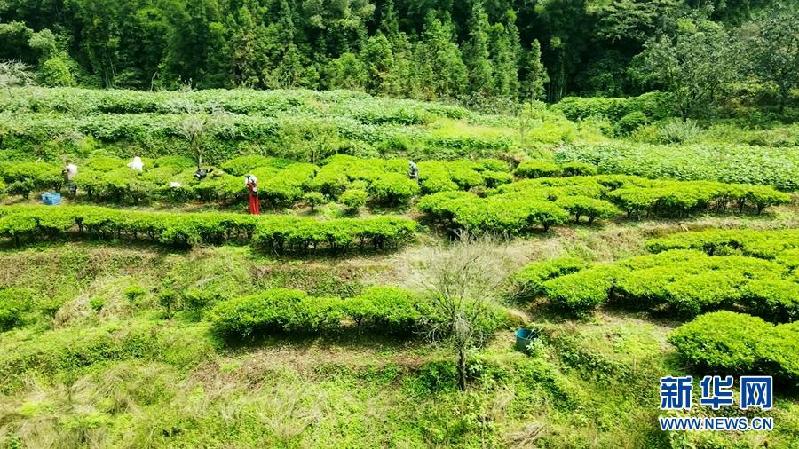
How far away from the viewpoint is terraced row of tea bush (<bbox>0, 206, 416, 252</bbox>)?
16.6 metres

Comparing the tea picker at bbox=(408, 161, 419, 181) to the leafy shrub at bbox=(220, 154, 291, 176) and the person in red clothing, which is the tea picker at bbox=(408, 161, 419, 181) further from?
the person in red clothing

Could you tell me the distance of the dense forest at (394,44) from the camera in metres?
38.4

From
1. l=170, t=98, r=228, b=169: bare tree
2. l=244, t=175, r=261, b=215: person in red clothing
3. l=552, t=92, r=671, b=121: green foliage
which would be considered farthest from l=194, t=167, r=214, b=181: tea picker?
l=552, t=92, r=671, b=121: green foliage

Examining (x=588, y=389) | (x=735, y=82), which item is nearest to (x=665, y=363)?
(x=588, y=389)

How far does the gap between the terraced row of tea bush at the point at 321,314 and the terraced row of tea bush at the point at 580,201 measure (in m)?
4.35

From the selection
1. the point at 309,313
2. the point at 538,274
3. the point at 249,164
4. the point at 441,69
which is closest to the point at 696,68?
the point at 441,69

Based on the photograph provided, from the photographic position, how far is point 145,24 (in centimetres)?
4600

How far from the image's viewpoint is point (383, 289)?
14094 mm

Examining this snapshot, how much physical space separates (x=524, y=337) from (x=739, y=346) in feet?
15.0

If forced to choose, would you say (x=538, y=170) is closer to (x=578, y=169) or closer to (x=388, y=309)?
(x=578, y=169)

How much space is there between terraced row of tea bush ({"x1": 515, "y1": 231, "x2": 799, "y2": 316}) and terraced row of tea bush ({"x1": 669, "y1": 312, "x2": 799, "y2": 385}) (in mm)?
1180

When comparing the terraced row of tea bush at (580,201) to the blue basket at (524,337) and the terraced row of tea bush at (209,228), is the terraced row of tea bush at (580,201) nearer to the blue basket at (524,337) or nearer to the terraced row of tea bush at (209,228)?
the terraced row of tea bush at (209,228)

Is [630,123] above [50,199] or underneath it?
above

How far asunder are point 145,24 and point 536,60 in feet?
112
